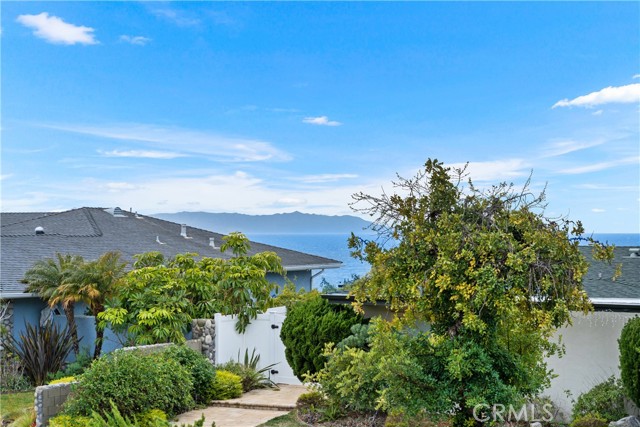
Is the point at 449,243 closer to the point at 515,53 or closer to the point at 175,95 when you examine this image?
the point at 515,53

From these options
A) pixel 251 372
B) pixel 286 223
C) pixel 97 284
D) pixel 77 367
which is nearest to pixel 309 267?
pixel 97 284

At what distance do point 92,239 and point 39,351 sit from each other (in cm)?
627

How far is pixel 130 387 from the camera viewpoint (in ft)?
29.3

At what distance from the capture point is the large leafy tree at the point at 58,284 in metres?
12.6

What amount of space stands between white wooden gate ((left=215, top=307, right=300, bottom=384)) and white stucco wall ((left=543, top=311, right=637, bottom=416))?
5.32m

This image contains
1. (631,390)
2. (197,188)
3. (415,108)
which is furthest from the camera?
(197,188)

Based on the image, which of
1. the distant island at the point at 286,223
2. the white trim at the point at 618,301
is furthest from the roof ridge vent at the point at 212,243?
the distant island at the point at 286,223

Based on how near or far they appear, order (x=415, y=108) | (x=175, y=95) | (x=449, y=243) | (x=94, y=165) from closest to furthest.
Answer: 1. (x=449, y=243)
2. (x=415, y=108)
3. (x=175, y=95)
4. (x=94, y=165)

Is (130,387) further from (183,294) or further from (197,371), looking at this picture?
(183,294)

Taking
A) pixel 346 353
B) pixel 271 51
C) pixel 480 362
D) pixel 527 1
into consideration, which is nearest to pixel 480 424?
pixel 480 362

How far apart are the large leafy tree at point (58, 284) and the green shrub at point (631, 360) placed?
9911 mm

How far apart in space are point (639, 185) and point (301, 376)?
11.1m

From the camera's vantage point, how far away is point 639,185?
1656 centimetres

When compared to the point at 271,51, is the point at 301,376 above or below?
below
